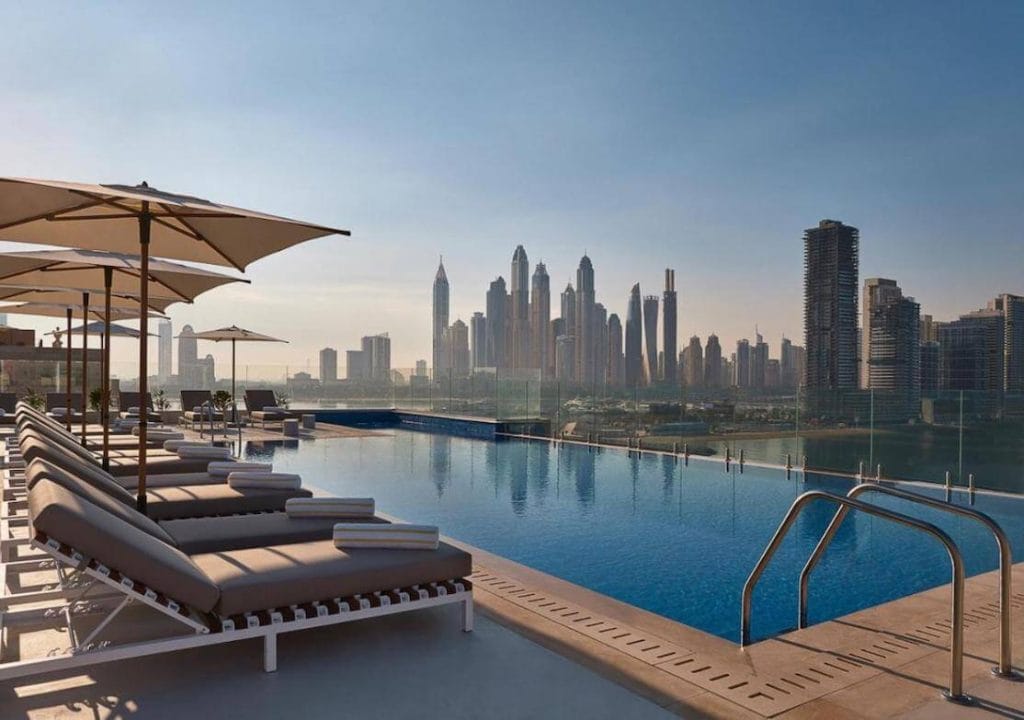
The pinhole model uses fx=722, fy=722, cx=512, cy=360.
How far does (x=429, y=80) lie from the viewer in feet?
39.4

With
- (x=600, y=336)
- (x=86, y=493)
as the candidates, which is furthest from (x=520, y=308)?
(x=86, y=493)

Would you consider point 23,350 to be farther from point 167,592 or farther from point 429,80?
point 167,592

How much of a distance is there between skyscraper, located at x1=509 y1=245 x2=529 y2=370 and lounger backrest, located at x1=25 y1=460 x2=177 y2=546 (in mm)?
41683

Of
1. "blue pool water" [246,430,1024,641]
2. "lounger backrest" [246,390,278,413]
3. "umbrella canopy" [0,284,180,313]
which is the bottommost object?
"blue pool water" [246,430,1024,641]

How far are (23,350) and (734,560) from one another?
1746 centimetres

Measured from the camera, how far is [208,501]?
201 inches

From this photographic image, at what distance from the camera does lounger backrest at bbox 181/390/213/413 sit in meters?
18.5

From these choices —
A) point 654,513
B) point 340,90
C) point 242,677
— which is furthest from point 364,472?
point 242,677

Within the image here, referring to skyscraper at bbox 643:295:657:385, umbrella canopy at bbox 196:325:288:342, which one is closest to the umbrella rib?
umbrella canopy at bbox 196:325:288:342

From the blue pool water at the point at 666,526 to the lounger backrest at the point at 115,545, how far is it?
346cm

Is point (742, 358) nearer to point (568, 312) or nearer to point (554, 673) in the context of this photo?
point (554, 673)

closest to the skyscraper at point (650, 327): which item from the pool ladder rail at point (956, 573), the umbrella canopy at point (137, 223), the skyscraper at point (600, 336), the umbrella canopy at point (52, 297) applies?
the skyscraper at point (600, 336)

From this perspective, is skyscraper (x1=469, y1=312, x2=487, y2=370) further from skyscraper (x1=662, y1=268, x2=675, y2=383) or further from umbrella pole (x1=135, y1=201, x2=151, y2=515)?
umbrella pole (x1=135, y1=201, x2=151, y2=515)

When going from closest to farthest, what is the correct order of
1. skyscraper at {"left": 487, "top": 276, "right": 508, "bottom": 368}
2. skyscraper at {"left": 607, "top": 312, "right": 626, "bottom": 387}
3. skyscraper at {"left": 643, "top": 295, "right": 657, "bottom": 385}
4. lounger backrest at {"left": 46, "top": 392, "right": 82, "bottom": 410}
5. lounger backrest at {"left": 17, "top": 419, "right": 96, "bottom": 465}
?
lounger backrest at {"left": 17, "top": 419, "right": 96, "bottom": 465} → lounger backrest at {"left": 46, "top": 392, "right": 82, "bottom": 410} → skyscraper at {"left": 607, "top": 312, "right": 626, "bottom": 387} → skyscraper at {"left": 643, "top": 295, "right": 657, "bottom": 385} → skyscraper at {"left": 487, "top": 276, "right": 508, "bottom": 368}
